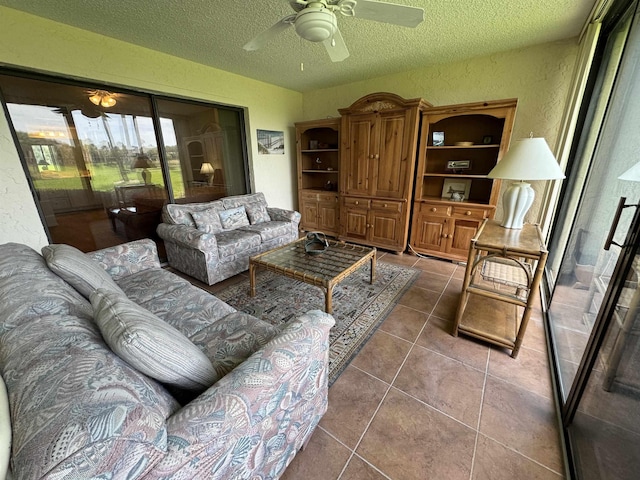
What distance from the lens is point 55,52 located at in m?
2.30

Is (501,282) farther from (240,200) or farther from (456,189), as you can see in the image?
(240,200)

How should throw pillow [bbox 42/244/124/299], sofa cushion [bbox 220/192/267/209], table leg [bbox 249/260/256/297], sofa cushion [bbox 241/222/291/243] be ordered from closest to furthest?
1. throw pillow [bbox 42/244/124/299]
2. table leg [bbox 249/260/256/297]
3. sofa cushion [bbox 241/222/291/243]
4. sofa cushion [bbox 220/192/267/209]

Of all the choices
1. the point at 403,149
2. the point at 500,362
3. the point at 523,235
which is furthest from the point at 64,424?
the point at 403,149

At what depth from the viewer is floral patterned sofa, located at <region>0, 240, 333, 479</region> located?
55 cm

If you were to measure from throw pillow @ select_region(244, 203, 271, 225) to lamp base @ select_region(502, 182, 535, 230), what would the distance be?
9.09ft

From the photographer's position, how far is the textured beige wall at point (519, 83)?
9.23ft

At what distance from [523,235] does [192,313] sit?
2.36 metres

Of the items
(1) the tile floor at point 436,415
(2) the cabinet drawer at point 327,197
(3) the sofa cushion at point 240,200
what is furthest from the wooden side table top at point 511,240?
(3) the sofa cushion at point 240,200

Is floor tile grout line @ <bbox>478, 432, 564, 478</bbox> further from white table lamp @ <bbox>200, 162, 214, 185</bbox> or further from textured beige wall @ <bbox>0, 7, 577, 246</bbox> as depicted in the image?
white table lamp @ <bbox>200, 162, 214, 185</bbox>

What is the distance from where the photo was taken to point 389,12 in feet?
4.90

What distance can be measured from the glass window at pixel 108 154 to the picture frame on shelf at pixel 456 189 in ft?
10.5

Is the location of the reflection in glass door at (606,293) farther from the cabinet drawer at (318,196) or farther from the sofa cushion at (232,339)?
the cabinet drawer at (318,196)

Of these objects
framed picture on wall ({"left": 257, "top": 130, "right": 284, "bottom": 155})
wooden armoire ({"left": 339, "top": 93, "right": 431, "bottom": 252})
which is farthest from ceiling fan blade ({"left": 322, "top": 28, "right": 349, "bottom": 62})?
framed picture on wall ({"left": 257, "top": 130, "right": 284, "bottom": 155})

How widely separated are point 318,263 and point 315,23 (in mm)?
1678
